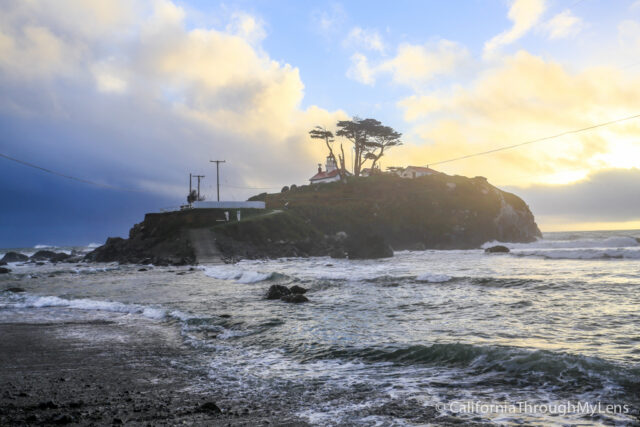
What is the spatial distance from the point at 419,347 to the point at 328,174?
3819 inches

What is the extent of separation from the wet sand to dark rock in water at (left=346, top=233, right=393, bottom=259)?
4171 centimetres

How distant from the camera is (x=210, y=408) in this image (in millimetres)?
5852

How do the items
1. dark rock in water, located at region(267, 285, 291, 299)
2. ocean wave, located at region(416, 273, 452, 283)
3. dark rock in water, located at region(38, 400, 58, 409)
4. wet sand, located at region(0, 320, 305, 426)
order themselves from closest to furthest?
wet sand, located at region(0, 320, 305, 426)
dark rock in water, located at region(38, 400, 58, 409)
dark rock in water, located at region(267, 285, 291, 299)
ocean wave, located at region(416, 273, 452, 283)

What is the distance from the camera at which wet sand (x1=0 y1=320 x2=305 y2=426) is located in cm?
560

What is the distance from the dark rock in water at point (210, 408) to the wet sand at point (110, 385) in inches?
0.5

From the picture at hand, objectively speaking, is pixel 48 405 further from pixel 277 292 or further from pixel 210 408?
pixel 277 292

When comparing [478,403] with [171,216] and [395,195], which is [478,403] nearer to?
[171,216]

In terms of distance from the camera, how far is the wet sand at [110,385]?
5598mm

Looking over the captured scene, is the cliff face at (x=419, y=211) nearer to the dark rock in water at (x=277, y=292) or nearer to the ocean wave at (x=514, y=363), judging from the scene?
the dark rock in water at (x=277, y=292)

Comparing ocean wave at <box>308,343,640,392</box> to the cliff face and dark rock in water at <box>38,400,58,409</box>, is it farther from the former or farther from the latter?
the cliff face

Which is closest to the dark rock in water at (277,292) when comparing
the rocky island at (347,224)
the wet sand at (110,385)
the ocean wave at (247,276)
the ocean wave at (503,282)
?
the wet sand at (110,385)

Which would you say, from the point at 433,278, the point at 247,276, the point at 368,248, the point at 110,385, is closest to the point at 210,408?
→ the point at 110,385

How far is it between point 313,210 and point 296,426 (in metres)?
69.5

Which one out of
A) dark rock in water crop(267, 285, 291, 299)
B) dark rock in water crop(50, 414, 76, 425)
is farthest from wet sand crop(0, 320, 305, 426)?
dark rock in water crop(267, 285, 291, 299)
